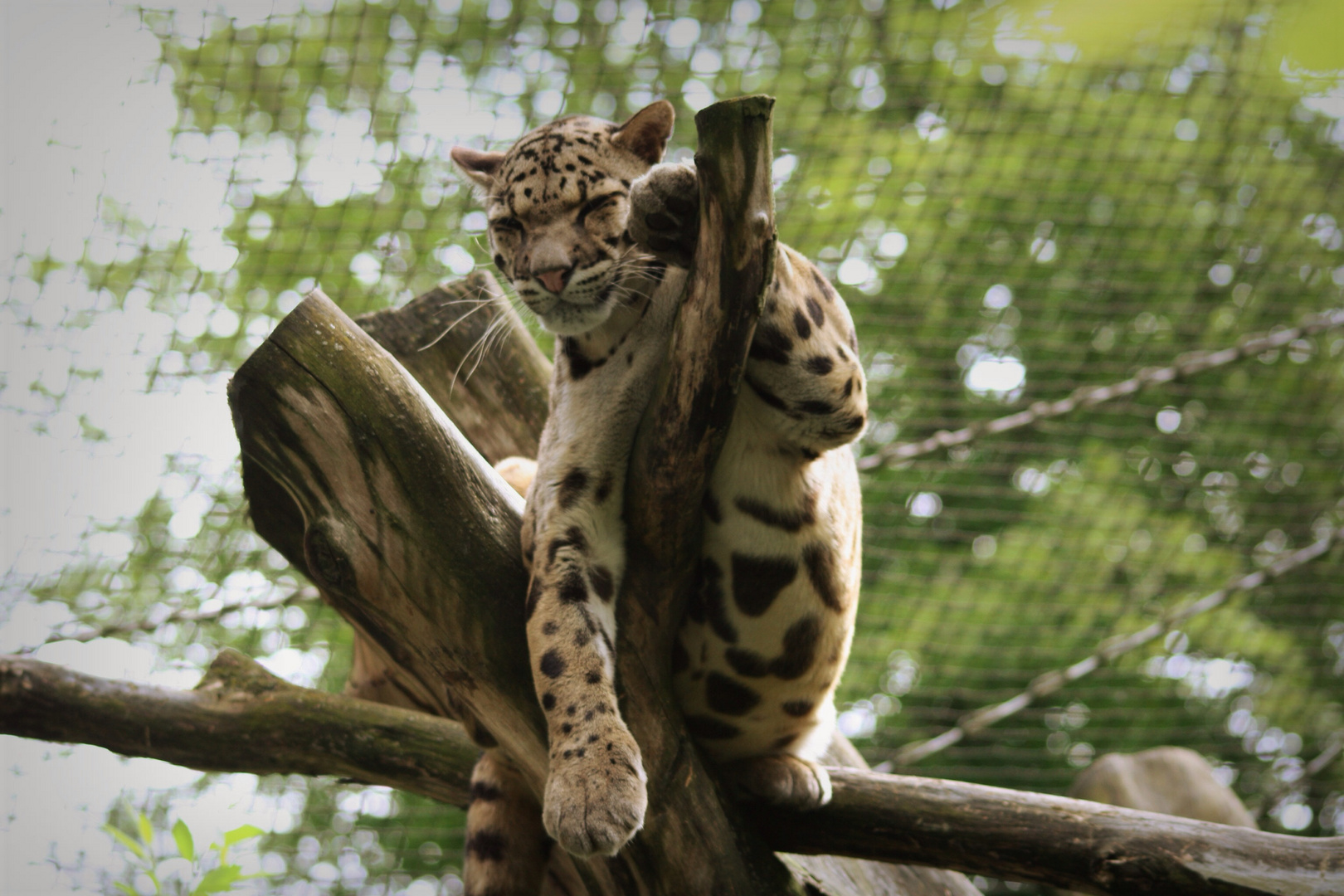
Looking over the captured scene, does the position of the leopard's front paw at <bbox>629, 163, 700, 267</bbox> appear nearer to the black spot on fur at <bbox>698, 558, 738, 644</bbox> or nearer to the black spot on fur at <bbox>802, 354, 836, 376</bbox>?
the black spot on fur at <bbox>802, 354, 836, 376</bbox>

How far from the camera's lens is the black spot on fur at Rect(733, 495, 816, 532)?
8.58 ft

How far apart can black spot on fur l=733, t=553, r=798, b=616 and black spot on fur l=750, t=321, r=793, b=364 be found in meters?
0.54

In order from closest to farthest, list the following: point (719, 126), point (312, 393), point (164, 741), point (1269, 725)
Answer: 1. point (719, 126)
2. point (312, 393)
3. point (164, 741)
4. point (1269, 725)

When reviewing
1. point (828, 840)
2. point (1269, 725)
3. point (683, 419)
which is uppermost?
point (683, 419)

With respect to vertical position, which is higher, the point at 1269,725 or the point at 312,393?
the point at 312,393

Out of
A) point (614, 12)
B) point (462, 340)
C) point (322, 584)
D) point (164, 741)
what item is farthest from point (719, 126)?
point (614, 12)

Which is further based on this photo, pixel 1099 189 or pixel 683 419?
pixel 1099 189

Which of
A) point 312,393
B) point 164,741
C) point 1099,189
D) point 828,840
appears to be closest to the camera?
point 312,393

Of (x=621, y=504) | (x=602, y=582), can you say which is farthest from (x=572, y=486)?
(x=602, y=582)

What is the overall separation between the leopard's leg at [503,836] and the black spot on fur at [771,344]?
4.57 ft

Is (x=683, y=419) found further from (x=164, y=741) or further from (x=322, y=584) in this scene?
(x=164, y=741)

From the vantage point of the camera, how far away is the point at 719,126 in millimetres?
1958

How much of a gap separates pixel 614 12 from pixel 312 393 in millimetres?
4706

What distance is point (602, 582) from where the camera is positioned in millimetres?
2568
